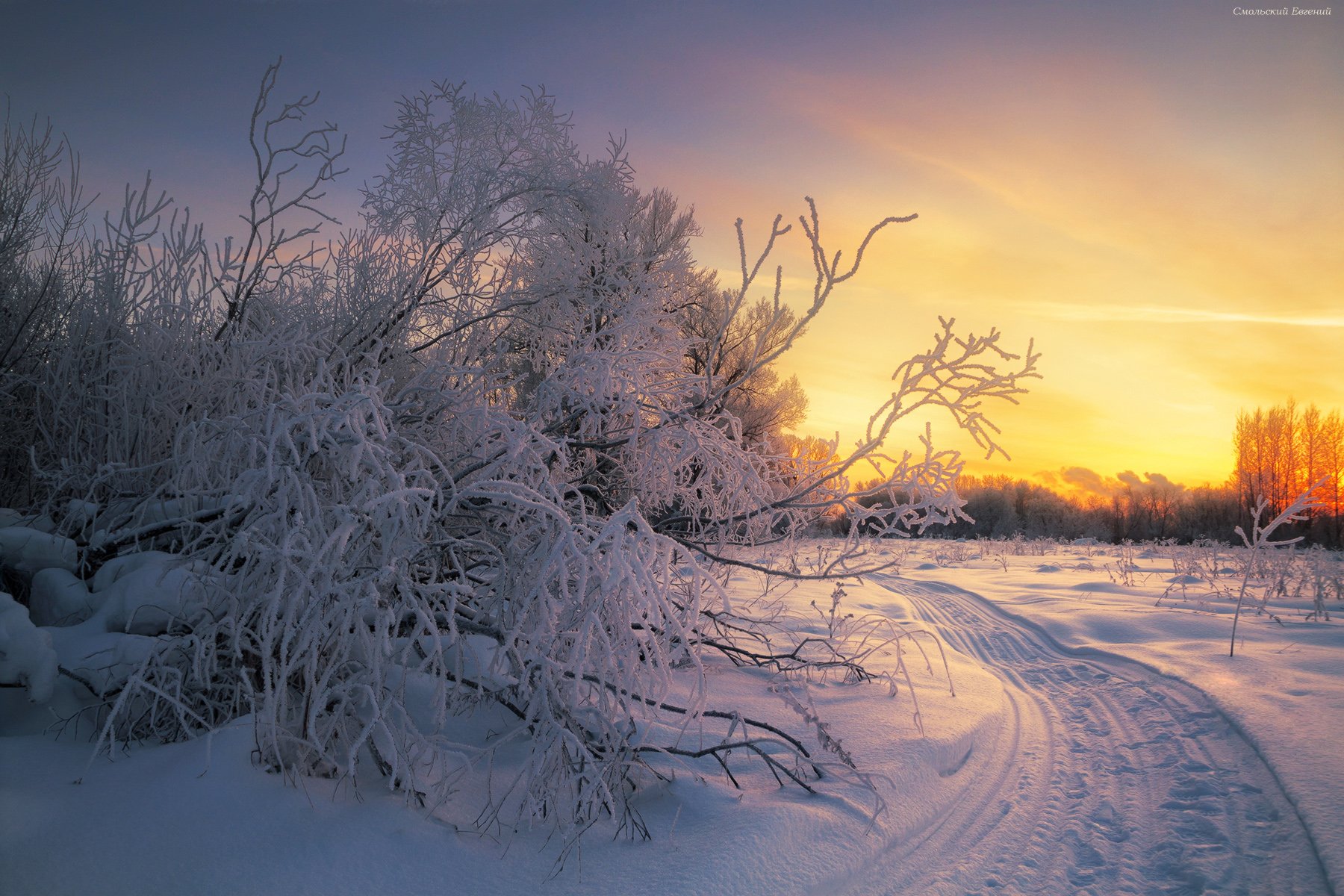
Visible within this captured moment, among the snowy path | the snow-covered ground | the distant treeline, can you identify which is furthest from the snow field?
the distant treeline

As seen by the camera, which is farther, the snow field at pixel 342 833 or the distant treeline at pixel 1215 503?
the distant treeline at pixel 1215 503

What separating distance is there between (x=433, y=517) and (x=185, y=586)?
43.0 inches

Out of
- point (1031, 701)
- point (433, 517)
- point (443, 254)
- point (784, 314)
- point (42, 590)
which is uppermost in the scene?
point (784, 314)

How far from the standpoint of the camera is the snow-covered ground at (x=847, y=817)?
6.30 ft

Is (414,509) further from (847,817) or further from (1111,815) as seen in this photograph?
(1111,815)

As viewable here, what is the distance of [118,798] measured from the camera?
207 cm

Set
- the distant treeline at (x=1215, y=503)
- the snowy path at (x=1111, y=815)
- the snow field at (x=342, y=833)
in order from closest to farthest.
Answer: the snow field at (x=342, y=833) < the snowy path at (x=1111, y=815) < the distant treeline at (x=1215, y=503)

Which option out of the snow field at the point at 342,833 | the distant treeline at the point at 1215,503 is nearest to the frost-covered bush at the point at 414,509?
the snow field at the point at 342,833

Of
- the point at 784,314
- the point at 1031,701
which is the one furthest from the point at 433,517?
the point at 784,314

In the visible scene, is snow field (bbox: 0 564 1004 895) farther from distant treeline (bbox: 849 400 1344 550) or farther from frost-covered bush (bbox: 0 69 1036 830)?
distant treeline (bbox: 849 400 1344 550)

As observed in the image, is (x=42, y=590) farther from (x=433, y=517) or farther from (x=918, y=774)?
(x=918, y=774)

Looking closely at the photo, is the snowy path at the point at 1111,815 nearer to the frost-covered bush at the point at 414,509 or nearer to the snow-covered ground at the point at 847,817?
the snow-covered ground at the point at 847,817

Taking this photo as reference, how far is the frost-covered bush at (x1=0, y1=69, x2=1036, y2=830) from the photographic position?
6.96ft

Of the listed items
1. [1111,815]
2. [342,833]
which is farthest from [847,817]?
[342,833]
